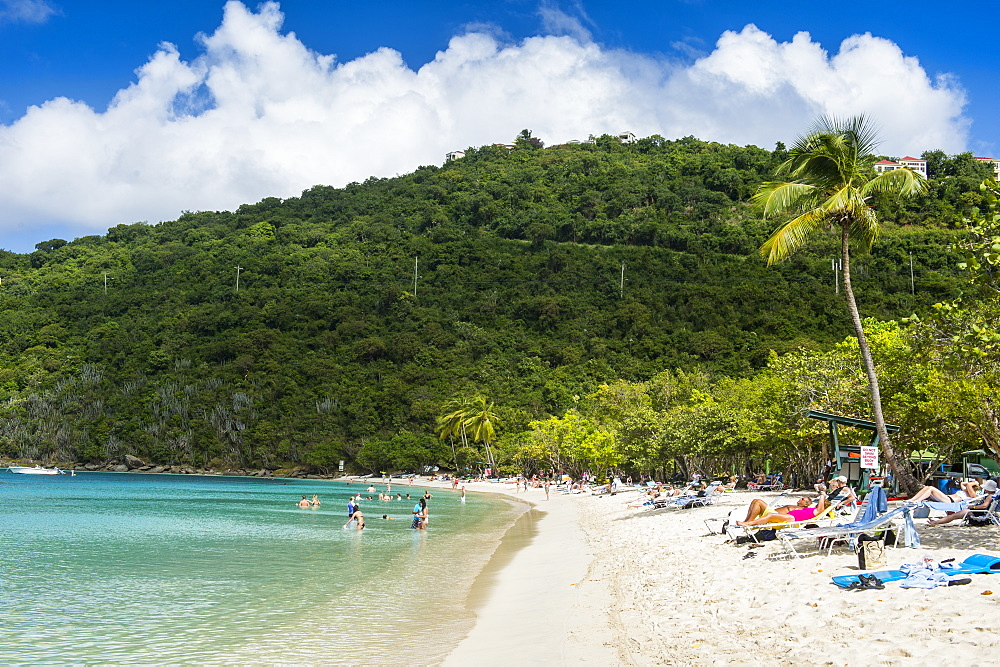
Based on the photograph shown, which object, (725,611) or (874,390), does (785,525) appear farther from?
(874,390)

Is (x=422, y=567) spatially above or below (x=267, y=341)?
below

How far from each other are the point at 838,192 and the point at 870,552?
9575mm

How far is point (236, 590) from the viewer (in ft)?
49.6

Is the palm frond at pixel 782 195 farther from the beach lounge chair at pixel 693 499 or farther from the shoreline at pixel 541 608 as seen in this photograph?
the beach lounge chair at pixel 693 499

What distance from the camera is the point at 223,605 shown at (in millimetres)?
13562

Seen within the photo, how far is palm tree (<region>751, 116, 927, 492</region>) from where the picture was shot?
17.8 metres

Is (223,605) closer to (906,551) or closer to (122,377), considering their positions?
(906,551)

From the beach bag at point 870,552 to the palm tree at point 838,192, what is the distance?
22.9 ft

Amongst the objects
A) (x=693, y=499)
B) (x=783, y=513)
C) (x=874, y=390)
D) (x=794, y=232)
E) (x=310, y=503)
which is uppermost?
(x=794, y=232)

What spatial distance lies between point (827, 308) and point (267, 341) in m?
72.1

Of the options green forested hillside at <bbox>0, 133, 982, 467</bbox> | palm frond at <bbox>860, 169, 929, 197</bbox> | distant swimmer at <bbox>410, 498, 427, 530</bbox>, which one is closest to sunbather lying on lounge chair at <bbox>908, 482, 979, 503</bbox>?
palm frond at <bbox>860, 169, 929, 197</bbox>

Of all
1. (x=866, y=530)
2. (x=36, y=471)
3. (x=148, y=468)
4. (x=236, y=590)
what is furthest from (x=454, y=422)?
(x=866, y=530)

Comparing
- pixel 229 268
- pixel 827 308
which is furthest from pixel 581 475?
pixel 229 268

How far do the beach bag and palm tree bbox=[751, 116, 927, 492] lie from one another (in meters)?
6.97
